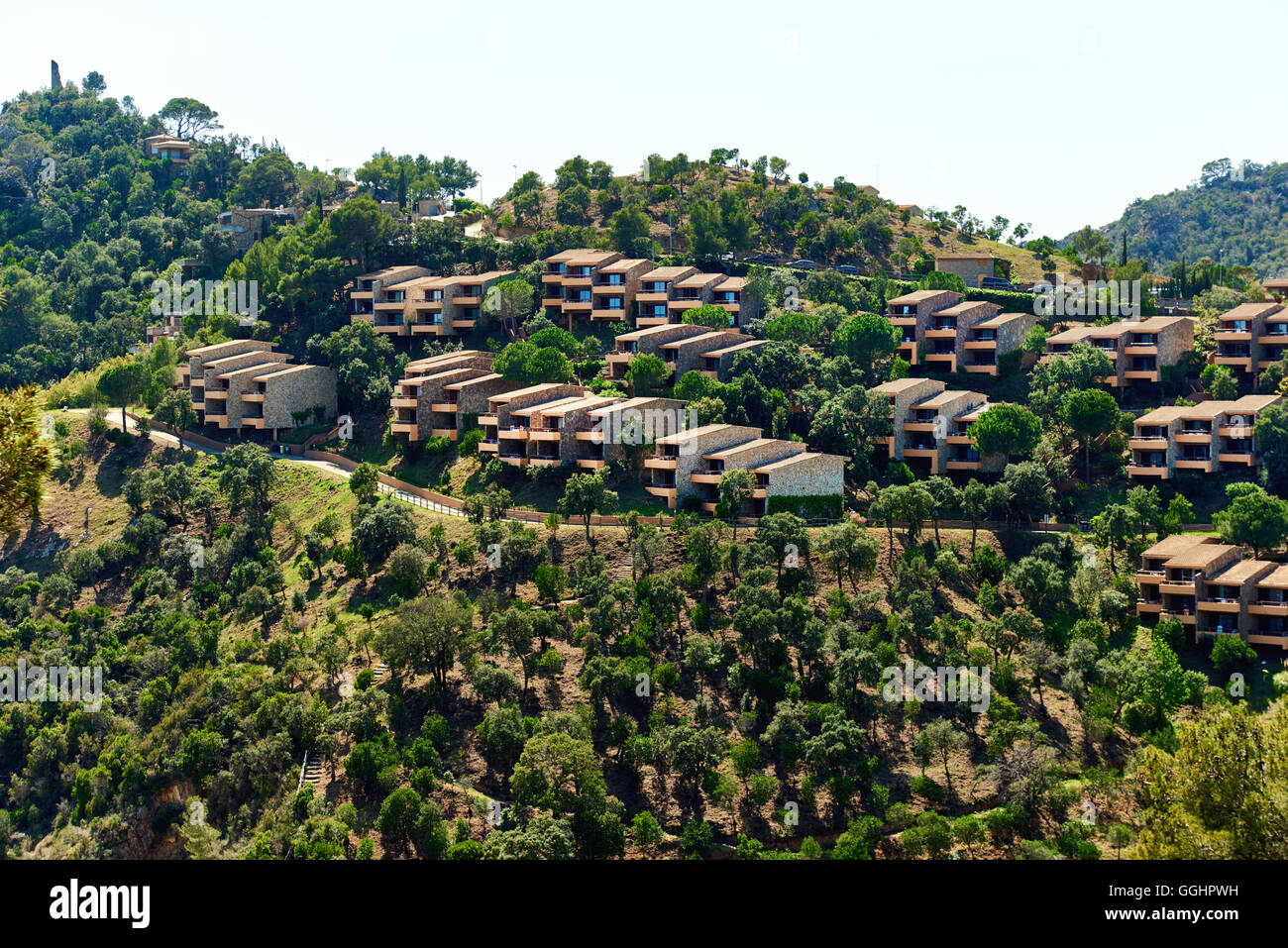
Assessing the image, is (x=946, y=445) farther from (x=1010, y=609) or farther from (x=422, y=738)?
(x=422, y=738)

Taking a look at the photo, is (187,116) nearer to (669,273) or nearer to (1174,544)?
(669,273)

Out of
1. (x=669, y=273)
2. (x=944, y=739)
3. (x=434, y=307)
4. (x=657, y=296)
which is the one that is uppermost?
(x=669, y=273)

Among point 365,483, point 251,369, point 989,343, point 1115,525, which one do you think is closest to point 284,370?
point 251,369

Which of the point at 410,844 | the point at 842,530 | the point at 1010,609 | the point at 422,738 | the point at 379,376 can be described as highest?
the point at 379,376

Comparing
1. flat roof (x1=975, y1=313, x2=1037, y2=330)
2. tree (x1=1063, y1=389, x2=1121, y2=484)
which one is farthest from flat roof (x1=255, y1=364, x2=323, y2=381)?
tree (x1=1063, y1=389, x2=1121, y2=484)

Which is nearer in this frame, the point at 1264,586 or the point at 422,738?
the point at 422,738

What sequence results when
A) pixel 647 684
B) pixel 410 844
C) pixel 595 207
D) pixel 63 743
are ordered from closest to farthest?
pixel 410 844 → pixel 647 684 → pixel 63 743 → pixel 595 207

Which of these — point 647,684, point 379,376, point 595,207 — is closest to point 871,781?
point 647,684
